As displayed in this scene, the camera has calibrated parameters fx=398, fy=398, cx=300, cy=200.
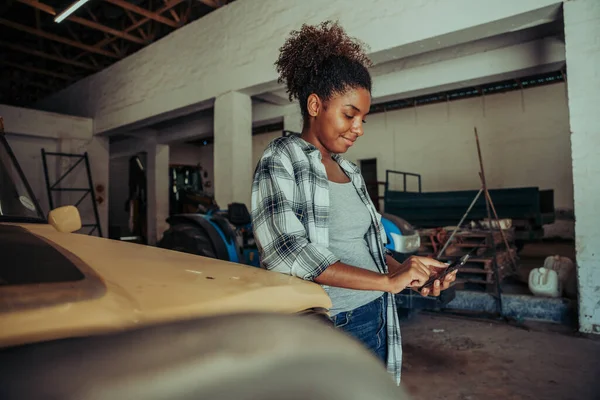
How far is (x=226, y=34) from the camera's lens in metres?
7.32

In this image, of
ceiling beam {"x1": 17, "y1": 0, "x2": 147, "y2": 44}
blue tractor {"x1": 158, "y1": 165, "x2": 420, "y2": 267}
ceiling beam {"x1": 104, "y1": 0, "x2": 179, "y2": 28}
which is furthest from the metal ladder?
blue tractor {"x1": 158, "y1": 165, "x2": 420, "y2": 267}

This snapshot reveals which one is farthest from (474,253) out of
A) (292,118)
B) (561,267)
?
(292,118)

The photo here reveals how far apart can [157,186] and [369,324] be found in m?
12.7

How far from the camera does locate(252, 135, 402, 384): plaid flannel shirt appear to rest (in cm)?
115

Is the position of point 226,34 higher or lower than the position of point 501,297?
higher

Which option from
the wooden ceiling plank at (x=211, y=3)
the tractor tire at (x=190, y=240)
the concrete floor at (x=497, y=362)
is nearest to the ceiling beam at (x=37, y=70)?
the wooden ceiling plank at (x=211, y=3)

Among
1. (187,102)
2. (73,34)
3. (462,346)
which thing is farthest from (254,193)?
(73,34)

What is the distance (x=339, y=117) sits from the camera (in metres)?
1.42

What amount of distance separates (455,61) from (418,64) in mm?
621

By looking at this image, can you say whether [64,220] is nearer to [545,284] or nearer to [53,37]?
[545,284]

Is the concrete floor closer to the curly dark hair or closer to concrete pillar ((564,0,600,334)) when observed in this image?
concrete pillar ((564,0,600,334))

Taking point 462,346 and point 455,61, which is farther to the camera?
point 455,61

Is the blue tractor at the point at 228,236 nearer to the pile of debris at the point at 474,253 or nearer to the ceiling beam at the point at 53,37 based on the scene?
the pile of debris at the point at 474,253

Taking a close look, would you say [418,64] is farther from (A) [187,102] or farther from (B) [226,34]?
(A) [187,102]
